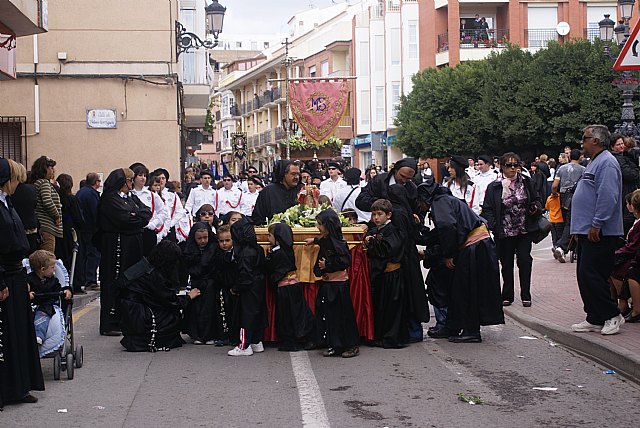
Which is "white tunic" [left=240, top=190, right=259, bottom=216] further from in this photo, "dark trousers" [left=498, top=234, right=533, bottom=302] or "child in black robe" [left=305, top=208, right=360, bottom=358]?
"child in black robe" [left=305, top=208, right=360, bottom=358]

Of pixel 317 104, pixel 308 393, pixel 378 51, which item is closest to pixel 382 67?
pixel 378 51

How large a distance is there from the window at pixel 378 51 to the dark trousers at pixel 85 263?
49.1 metres

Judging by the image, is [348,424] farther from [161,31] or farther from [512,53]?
[512,53]

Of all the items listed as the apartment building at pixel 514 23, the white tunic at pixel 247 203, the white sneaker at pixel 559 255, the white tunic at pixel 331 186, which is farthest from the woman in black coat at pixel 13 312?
the apartment building at pixel 514 23

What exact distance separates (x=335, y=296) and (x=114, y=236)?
10.5ft

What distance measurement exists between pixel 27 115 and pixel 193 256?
1346 cm

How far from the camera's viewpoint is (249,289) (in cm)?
1016

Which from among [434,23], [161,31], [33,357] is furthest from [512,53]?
[33,357]

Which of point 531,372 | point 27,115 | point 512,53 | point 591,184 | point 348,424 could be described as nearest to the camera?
point 348,424

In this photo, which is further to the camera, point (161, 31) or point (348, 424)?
point (161, 31)

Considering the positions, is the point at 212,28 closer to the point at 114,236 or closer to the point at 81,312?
the point at 81,312

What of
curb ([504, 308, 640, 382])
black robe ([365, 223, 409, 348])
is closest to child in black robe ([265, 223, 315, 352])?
black robe ([365, 223, 409, 348])

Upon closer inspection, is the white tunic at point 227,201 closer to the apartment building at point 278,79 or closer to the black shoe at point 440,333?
the black shoe at point 440,333

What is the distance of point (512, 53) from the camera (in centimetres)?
4566
